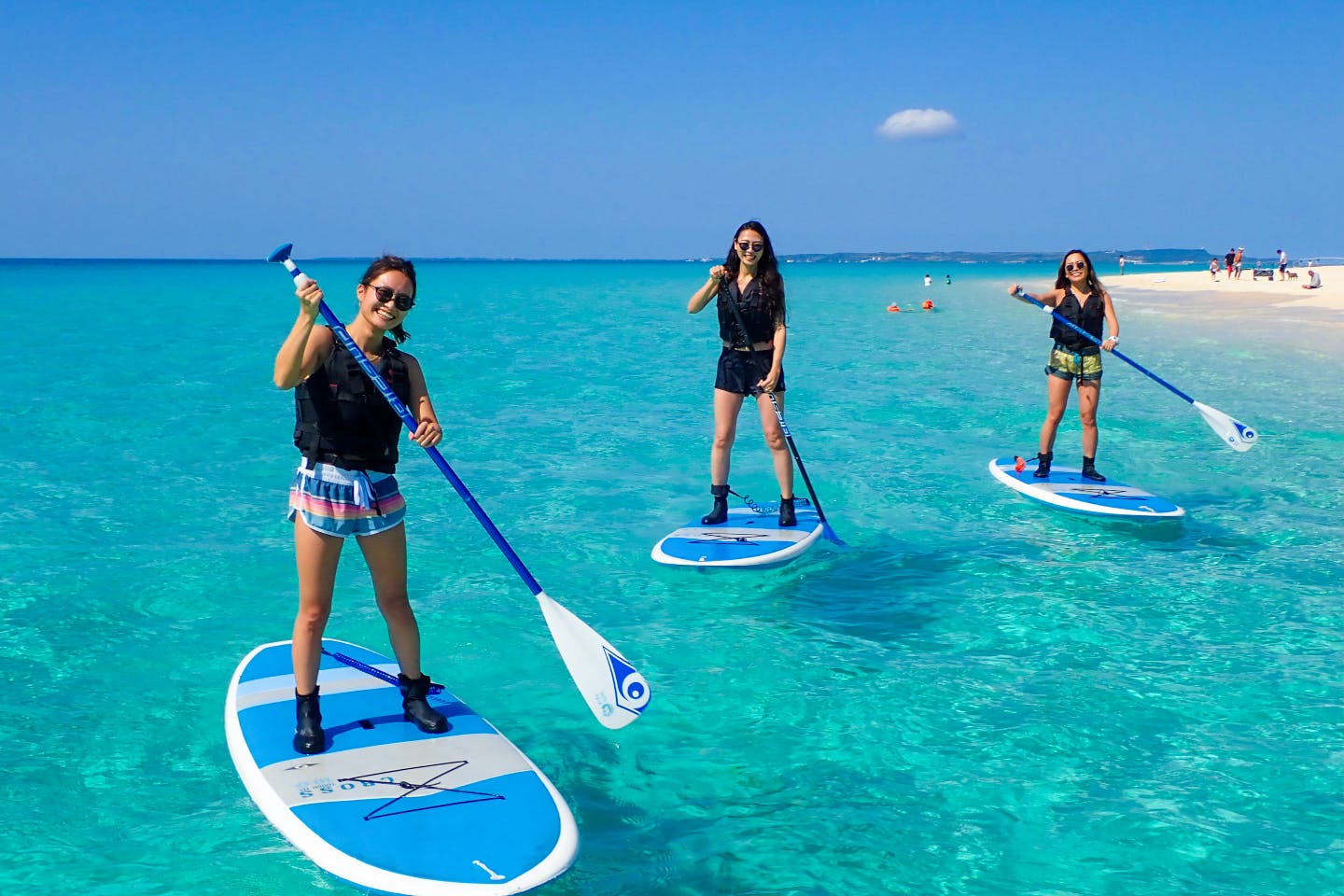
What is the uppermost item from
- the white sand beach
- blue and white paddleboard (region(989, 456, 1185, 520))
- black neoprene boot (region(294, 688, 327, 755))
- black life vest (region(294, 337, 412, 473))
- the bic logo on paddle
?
the white sand beach

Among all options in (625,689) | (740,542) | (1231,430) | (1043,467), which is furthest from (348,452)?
(1231,430)

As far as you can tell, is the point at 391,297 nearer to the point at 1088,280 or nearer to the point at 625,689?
the point at 625,689

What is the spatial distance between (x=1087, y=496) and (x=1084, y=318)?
5.13ft

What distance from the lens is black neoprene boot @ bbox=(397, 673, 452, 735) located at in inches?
180

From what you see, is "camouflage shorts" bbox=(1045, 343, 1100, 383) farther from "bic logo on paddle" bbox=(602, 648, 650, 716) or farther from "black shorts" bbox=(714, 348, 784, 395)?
"bic logo on paddle" bbox=(602, 648, 650, 716)

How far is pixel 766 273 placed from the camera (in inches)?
299

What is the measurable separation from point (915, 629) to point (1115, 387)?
45.3ft

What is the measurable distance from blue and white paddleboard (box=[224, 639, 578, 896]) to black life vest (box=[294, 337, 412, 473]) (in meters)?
1.19

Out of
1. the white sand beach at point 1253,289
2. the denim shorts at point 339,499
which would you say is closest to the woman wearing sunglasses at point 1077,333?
the denim shorts at point 339,499

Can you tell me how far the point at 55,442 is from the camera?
13.3 m

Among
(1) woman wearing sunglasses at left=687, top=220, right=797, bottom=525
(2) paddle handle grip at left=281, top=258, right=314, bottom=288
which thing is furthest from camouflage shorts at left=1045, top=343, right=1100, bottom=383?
(2) paddle handle grip at left=281, top=258, right=314, bottom=288

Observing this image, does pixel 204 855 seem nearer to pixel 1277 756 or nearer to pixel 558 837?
pixel 558 837

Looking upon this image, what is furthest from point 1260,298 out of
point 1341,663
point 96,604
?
point 96,604

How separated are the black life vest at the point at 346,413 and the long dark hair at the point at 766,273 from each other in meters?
3.81
